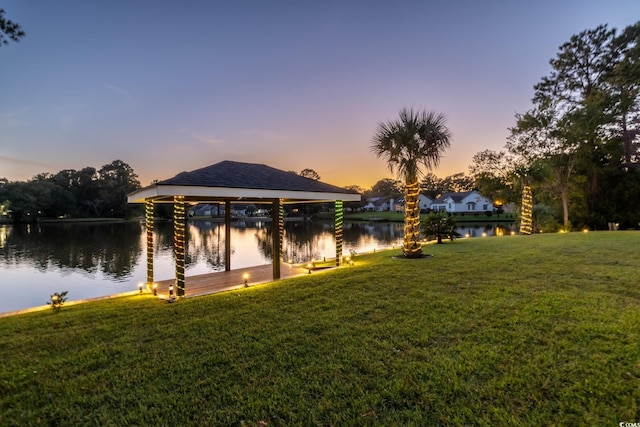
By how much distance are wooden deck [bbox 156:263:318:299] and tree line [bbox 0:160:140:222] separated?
59.2 m

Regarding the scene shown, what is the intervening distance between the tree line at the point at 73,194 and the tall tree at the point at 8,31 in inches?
2435

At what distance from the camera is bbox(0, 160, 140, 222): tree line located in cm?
4872

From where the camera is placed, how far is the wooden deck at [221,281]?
24.0 ft

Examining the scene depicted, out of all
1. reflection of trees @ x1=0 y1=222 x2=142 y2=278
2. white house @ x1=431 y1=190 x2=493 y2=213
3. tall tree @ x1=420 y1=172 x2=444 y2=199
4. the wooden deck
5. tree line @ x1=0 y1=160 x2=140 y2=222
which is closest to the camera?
the wooden deck

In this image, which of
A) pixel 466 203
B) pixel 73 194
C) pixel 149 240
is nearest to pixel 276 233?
pixel 149 240

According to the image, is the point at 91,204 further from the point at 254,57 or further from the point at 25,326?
the point at 25,326

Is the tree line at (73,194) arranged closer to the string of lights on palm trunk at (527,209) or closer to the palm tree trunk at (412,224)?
the palm tree trunk at (412,224)

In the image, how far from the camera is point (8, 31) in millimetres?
4645

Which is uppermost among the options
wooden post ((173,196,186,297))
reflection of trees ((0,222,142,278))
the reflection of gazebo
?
the reflection of gazebo

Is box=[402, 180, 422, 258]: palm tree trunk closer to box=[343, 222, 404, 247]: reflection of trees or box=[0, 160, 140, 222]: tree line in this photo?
box=[343, 222, 404, 247]: reflection of trees

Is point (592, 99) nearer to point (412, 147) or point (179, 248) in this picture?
point (412, 147)

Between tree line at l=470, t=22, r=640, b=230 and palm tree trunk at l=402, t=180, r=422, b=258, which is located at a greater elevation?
tree line at l=470, t=22, r=640, b=230

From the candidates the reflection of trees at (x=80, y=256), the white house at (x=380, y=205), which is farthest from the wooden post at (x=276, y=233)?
the white house at (x=380, y=205)

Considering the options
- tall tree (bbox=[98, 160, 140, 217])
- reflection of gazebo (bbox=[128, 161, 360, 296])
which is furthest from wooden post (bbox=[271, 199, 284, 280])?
tall tree (bbox=[98, 160, 140, 217])
